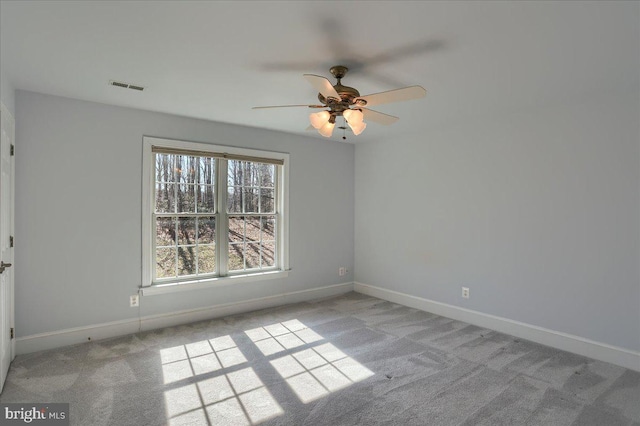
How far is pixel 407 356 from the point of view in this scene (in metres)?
3.16

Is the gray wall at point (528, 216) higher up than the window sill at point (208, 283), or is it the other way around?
the gray wall at point (528, 216)

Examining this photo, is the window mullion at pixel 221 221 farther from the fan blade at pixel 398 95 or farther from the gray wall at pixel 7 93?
the fan blade at pixel 398 95

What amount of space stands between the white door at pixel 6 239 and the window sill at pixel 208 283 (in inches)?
43.2

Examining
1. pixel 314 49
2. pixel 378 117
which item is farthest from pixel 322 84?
pixel 378 117

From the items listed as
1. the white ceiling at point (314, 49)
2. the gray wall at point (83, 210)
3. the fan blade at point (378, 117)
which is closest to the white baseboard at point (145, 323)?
the gray wall at point (83, 210)

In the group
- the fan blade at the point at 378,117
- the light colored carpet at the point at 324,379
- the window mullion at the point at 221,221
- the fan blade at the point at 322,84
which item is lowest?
the light colored carpet at the point at 324,379

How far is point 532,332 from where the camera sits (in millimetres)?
3547

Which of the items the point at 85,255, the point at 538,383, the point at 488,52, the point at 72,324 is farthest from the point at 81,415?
the point at 488,52

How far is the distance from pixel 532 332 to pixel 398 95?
286 centimetres

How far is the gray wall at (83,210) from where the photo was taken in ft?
10.5

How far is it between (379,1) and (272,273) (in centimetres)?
361

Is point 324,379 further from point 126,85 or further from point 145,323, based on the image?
point 126,85

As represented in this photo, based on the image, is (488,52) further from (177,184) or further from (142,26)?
(177,184)

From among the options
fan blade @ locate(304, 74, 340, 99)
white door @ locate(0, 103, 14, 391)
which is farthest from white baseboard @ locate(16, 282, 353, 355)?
fan blade @ locate(304, 74, 340, 99)
